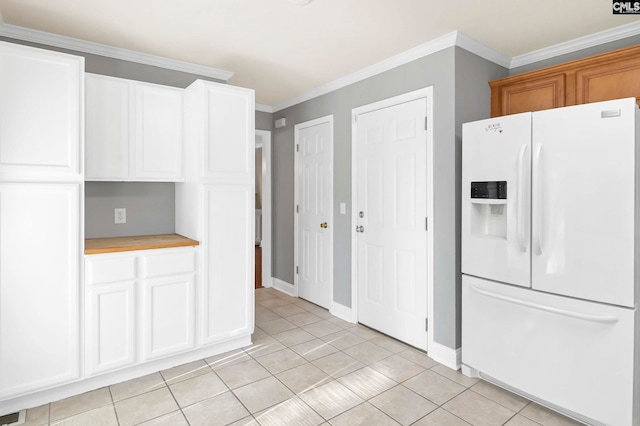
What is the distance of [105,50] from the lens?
2963 mm

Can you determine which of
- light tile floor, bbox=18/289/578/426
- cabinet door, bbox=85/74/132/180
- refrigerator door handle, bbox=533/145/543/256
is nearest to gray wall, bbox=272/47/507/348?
light tile floor, bbox=18/289/578/426

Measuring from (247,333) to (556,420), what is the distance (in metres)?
2.28

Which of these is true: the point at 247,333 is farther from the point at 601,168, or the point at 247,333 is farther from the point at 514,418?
the point at 601,168

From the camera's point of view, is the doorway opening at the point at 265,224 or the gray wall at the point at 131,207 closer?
the gray wall at the point at 131,207

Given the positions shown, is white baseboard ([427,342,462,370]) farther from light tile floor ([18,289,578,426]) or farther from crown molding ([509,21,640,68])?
crown molding ([509,21,640,68])

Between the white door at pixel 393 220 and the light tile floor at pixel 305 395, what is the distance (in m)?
0.33

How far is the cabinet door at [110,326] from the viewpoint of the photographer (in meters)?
2.40

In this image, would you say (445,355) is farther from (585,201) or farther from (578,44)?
(578,44)

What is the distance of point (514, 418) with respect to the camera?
2.14m

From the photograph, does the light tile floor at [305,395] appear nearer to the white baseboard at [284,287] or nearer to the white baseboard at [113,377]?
the white baseboard at [113,377]

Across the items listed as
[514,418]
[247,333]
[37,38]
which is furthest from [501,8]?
[37,38]

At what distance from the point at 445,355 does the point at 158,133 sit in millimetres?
2920

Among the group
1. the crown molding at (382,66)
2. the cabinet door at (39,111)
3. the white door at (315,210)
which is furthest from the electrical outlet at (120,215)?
the crown molding at (382,66)

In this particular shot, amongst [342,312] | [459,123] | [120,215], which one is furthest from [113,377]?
[459,123]
